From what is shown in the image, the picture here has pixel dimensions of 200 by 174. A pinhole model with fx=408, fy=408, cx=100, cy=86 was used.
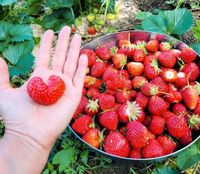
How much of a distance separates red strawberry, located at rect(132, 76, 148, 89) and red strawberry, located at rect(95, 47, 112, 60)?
19cm

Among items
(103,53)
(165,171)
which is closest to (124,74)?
(103,53)

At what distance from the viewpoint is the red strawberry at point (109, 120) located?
1.67 meters

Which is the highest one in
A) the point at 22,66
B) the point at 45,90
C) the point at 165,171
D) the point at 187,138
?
the point at 45,90

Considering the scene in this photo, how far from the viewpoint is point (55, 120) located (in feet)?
4.93

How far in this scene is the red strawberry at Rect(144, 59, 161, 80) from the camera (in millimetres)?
1805

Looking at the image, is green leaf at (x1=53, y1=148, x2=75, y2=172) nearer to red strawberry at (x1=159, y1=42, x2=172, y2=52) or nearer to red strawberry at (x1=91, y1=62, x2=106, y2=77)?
red strawberry at (x1=91, y1=62, x2=106, y2=77)

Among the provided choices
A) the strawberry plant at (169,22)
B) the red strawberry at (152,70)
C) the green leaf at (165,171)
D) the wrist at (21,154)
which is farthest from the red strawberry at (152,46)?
the wrist at (21,154)

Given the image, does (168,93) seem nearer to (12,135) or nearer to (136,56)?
(136,56)

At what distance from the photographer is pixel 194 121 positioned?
1.68 metres

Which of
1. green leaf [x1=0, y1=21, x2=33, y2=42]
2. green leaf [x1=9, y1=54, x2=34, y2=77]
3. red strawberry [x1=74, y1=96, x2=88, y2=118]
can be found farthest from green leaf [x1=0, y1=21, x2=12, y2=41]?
red strawberry [x1=74, y1=96, x2=88, y2=118]

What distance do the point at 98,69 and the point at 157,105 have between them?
0.34 meters

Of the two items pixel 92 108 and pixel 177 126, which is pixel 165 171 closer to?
pixel 177 126

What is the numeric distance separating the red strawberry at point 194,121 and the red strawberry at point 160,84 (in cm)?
16

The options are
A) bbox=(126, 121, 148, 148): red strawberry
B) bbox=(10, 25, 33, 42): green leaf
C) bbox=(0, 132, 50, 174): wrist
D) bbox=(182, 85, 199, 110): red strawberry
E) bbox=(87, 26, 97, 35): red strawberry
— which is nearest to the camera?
bbox=(0, 132, 50, 174): wrist
